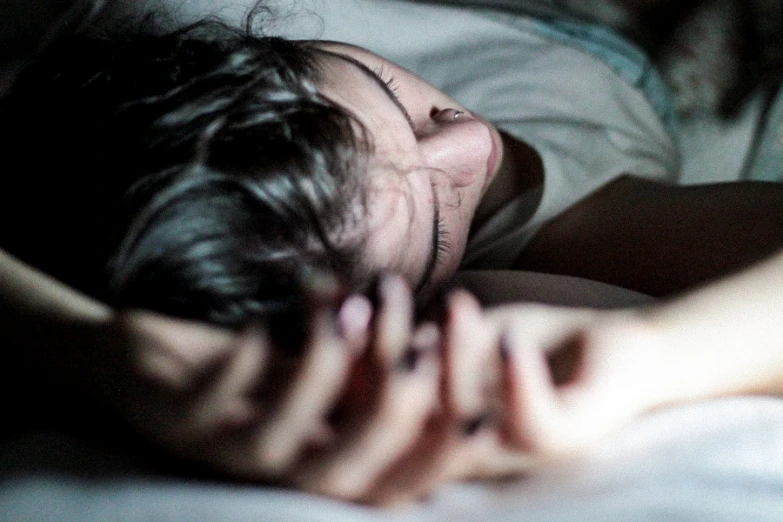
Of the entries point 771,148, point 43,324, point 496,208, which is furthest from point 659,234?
point 43,324

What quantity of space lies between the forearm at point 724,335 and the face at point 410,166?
0.18 meters

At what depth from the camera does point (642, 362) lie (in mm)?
323

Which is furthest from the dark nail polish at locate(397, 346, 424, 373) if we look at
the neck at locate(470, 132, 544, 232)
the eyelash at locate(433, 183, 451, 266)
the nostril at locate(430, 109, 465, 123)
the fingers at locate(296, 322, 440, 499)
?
the neck at locate(470, 132, 544, 232)

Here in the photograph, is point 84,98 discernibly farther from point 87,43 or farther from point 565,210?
point 565,210

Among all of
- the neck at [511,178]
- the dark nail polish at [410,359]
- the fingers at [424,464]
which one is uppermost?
the dark nail polish at [410,359]

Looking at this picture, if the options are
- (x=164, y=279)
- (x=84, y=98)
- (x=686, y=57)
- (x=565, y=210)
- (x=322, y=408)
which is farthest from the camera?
(x=686, y=57)

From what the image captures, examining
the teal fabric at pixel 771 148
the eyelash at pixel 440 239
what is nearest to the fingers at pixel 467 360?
the eyelash at pixel 440 239

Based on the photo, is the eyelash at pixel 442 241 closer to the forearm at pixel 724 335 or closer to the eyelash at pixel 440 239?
the eyelash at pixel 440 239

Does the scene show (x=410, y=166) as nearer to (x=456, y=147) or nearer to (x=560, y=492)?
(x=456, y=147)

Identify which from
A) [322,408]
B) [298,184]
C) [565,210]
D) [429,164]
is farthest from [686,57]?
[322,408]

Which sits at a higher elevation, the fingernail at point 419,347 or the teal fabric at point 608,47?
the fingernail at point 419,347

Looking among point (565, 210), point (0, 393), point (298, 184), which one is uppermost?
point (298, 184)

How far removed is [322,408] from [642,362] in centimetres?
15

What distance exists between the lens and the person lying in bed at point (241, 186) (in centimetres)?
38
